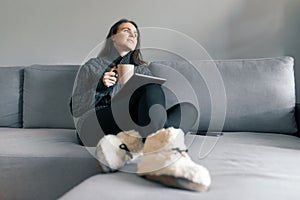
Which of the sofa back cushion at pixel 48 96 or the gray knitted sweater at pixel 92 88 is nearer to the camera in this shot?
the gray knitted sweater at pixel 92 88

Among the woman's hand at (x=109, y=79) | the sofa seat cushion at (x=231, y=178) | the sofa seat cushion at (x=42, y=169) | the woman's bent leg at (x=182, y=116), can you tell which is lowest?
the sofa seat cushion at (x=42, y=169)

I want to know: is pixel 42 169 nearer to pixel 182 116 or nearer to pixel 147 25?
pixel 182 116

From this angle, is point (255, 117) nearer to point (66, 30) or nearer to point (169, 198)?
point (169, 198)

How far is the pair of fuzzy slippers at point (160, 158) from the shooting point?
103 cm

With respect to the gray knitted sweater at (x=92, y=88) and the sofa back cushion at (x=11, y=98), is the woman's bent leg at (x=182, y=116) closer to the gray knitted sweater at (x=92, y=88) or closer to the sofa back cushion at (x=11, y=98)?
the gray knitted sweater at (x=92, y=88)

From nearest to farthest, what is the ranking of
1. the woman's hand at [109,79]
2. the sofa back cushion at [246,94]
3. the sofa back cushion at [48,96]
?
the woman's hand at [109,79] → the sofa back cushion at [246,94] → the sofa back cushion at [48,96]

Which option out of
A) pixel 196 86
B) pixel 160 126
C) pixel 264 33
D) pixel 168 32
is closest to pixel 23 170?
pixel 160 126

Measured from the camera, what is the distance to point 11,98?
7.62ft

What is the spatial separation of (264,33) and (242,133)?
782mm

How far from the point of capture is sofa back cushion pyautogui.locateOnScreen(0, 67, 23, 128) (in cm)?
229

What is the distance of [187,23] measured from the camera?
2396mm

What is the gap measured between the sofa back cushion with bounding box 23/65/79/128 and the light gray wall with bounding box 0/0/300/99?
31cm

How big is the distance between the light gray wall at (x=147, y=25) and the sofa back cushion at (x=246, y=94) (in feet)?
1.16

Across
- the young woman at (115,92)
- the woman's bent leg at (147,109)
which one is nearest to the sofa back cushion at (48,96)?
the young woman at (115,92)
